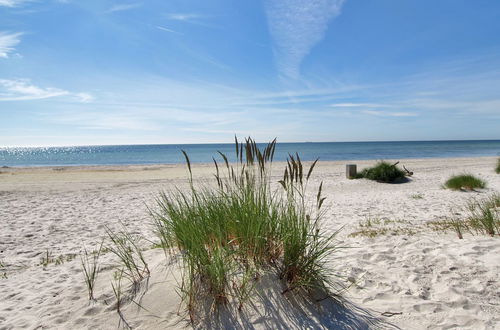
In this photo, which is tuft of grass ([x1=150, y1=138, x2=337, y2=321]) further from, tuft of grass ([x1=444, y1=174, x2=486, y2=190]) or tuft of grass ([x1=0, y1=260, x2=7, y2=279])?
tuft of grass ([x1=444, y1=174, x2=486, y2=190])

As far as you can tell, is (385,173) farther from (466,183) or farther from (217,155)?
(217,155)

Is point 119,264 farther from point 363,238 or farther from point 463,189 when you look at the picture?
point 463,189

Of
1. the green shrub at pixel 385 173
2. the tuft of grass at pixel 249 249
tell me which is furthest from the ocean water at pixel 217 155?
the tuft of grass at pixel 249 249

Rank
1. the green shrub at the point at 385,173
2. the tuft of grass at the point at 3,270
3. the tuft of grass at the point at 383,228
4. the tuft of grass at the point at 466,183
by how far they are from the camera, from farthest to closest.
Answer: the green shrub at the point at 385,173, the tuft of grass at the point at 466,183, the tuft of grass at the point at 383,228, the tuft of grass at the point at 3,270

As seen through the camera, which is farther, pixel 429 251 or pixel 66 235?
pixel 66 235

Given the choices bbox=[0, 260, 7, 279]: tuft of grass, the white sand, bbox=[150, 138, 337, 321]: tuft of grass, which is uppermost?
bbox=[150, 138, 337, 321]: tuft of grass

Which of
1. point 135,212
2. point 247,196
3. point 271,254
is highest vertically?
point 247,196

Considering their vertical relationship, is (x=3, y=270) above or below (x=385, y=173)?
below

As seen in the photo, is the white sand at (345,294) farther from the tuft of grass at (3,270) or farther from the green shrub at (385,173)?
the green shrub at (385,173)

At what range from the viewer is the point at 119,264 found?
13.8 feet

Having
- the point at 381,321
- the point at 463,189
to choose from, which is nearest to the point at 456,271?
the point at 381,321

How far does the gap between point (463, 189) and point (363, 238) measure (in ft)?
26.9

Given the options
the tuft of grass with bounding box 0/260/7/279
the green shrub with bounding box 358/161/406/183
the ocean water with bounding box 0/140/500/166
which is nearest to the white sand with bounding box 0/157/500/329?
the tuft of grass with bounding box 0/260/7/279

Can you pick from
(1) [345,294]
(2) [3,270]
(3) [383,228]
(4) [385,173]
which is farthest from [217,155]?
(1) [345,294]
